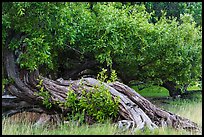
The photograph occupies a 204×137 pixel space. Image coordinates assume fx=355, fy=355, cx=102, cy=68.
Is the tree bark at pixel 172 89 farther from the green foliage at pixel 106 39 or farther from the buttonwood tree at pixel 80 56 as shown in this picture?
the buttonwood tree at pixel 80 56

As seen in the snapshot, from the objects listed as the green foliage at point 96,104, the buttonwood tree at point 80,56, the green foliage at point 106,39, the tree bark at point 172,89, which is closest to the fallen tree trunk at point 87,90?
the buttonwood tree at point 80,56

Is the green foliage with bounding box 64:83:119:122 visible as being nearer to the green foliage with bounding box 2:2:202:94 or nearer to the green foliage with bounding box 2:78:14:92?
the green foliage with bounding box 2:2:202:94

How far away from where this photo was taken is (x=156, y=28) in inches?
347

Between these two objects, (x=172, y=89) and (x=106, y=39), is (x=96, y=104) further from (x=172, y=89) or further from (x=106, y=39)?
(x=172, y=89)

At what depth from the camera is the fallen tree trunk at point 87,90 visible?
19.9 feet

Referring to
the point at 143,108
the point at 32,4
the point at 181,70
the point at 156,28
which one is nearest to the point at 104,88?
the point at 143,108

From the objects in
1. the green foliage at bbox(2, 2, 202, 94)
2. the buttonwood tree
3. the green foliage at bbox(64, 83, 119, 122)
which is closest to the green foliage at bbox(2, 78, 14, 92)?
the buttonwood tree

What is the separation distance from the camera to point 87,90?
6.33 meters

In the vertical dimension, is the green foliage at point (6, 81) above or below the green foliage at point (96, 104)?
above

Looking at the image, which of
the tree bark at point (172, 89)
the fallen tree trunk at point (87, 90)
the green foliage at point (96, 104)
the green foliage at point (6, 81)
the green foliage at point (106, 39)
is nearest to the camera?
the green foliage at point (106, 39)

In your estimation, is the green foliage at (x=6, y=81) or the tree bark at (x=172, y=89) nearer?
the green foliage at (x=6, y=81)

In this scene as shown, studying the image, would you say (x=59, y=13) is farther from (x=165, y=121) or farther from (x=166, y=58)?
(x=166, y=58)

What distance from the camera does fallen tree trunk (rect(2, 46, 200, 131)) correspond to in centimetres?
608

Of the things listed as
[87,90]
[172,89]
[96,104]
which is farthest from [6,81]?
[172,89]
